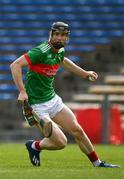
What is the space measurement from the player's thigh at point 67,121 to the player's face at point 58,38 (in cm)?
82

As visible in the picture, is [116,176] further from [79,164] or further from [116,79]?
[116,79]

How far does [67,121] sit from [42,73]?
0.67m

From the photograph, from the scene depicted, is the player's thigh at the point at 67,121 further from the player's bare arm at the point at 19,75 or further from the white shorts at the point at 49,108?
the player's bare arm at the point at 19,75

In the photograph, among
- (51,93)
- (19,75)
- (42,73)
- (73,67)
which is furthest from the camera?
(73,67)

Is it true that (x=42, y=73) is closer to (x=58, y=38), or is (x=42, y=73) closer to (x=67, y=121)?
(x=58, y=38)

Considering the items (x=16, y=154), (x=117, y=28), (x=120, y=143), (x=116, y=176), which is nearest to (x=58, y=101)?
(x=116, y=176)

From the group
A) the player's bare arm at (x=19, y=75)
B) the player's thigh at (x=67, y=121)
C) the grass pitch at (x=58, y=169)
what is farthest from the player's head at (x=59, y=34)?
the grass pitch at (x=58, y=169)

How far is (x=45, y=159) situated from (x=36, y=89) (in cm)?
224

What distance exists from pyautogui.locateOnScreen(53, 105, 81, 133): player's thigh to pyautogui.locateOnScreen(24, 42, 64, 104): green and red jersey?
0.25 m

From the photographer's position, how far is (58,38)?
959 centimetres

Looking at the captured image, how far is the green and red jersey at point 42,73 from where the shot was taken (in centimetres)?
958

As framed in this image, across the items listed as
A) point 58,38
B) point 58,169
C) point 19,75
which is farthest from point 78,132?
point 58,38

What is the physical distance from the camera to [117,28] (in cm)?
2312

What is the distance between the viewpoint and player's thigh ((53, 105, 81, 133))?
31.7ft
